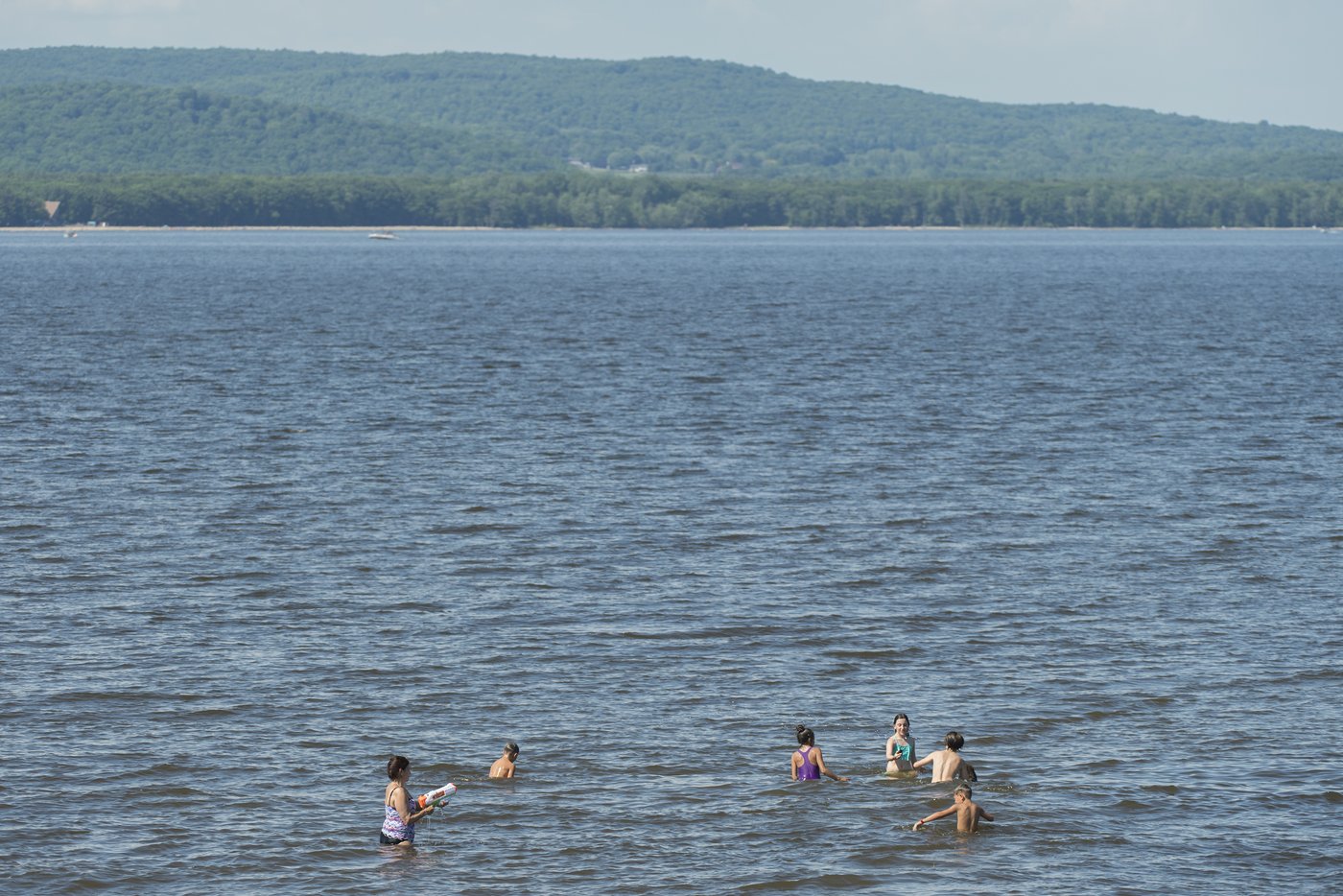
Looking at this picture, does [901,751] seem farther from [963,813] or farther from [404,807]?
[404,807]

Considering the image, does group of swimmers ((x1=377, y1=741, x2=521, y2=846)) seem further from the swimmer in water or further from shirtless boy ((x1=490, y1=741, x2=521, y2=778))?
the swimmer in water

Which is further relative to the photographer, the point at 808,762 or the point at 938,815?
the point at 808,762

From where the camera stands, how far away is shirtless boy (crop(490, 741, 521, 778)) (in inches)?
1111

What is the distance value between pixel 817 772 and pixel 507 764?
4.84 meters

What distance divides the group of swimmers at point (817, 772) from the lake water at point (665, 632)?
281 millimetres

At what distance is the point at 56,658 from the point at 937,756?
17.2 metres

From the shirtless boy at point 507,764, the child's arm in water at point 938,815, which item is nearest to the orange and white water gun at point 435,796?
the shirtless boy at point 507,764

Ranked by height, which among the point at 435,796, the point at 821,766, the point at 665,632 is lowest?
the point at 821,766

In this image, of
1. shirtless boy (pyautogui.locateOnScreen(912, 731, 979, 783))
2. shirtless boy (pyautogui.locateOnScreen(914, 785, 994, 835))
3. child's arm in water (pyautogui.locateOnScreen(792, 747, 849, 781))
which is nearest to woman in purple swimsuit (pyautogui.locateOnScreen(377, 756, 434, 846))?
child's arm in water (pyautogui.locateOnScreen(792, 747, 849, 781))

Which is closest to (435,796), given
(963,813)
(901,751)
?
(901,751)

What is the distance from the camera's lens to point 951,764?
91.7ft

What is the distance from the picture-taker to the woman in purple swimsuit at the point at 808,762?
28.3m

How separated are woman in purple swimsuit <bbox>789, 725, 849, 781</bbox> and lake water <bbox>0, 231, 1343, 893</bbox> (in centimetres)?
28

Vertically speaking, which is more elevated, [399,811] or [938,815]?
[399,811]
